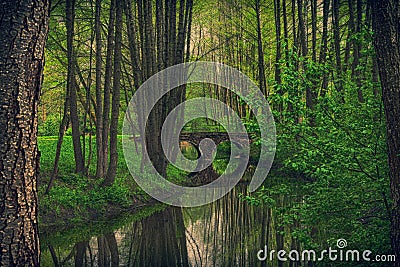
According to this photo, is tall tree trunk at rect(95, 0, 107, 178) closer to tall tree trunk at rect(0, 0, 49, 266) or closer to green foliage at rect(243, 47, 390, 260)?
green foliage at rect(243, 47, 390, 260)

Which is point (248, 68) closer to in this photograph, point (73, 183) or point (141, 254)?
point (73, 183)

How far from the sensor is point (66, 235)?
34.0 feet

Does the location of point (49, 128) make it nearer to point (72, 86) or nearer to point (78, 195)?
point (72, 86)

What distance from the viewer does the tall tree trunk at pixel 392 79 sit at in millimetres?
5273

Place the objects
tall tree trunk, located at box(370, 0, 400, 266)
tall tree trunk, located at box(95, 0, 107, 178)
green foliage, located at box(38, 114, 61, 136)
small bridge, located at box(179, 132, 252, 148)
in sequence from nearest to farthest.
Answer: tall tree trunk, located at box(370, 0, 400, 266) < tall tree trunk, located at box(95, 0, 107, 178) < small bridge, located at box(179, 132, 252, 148) < green foliage, located at box(38, 114, 61, 136)

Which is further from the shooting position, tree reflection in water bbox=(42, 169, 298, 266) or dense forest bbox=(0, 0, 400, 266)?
tree reflection in water bbox=(42, 169, 298, 266)

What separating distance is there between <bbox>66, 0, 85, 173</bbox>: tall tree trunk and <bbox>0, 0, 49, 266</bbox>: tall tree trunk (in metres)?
7.81

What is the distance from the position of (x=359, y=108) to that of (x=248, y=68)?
23.6m

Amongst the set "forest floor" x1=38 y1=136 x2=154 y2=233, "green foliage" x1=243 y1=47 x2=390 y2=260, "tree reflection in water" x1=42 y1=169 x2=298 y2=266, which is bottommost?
"tree reflection in water" x1=42 y1=169 x2=298 y2=266

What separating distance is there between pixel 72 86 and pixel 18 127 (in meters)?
9.35

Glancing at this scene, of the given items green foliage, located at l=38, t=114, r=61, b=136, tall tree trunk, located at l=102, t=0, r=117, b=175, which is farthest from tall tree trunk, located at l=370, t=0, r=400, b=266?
green foliage, located at l=38, t=114, r=61, b=136

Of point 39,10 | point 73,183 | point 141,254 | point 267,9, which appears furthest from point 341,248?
point 267,9

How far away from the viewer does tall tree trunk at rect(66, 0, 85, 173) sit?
11.8 metres

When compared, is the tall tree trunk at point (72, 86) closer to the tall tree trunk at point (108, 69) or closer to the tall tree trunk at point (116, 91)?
the tall tree trunk at point (108, 69)
